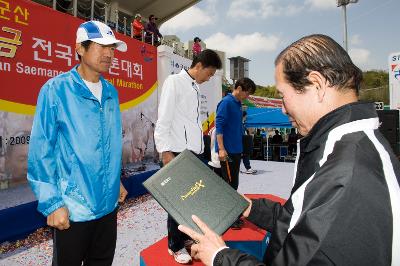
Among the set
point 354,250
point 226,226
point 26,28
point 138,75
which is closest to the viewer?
point 354,250

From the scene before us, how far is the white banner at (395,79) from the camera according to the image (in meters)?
8.38

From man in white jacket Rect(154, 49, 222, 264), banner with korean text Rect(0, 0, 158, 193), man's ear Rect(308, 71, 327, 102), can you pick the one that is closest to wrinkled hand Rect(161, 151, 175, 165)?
man in white jacket Rect(154, 49, 222, 264)

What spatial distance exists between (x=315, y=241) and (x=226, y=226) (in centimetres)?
48

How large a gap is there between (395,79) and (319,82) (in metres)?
9.30

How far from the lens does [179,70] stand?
31.4ft

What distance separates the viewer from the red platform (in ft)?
8.35

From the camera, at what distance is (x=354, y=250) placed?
66 centimetres

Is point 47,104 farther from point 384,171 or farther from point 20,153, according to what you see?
point 20,153

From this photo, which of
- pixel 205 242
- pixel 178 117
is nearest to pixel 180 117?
pixel 178 117

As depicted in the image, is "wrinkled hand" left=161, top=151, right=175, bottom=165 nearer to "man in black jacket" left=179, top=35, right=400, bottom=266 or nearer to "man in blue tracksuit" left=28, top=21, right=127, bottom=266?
"man in blue tracksuit" left=28, top=21, right=127, bottom=266

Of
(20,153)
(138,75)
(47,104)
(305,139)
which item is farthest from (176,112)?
(138,75)

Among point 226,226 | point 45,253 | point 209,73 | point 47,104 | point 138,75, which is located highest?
point 138,75

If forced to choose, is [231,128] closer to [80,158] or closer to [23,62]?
[80,158]

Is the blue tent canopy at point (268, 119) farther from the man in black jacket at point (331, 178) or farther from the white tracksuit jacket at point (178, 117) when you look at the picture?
the man in black jacket at point (331, 178)
